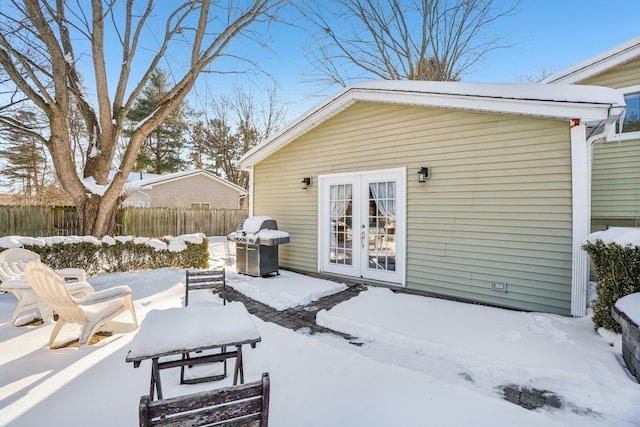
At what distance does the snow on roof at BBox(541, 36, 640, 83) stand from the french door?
153 inches

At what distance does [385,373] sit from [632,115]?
648cm

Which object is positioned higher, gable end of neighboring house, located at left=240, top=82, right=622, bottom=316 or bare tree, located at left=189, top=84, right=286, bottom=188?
bare tree, located at left=189, top=84, right=286, bottom=188

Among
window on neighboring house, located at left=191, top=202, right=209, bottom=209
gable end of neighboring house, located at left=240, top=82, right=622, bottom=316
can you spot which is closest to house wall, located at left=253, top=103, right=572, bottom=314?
gable end of neighboring house, located at left=240, top=82, right=622, bottom=316

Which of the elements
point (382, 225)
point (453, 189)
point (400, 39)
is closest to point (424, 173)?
point (453, 189)

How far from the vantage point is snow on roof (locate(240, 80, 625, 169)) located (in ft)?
11.9

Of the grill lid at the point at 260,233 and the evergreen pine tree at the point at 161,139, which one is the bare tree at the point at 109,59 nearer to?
the grill lid at the point at 260,233

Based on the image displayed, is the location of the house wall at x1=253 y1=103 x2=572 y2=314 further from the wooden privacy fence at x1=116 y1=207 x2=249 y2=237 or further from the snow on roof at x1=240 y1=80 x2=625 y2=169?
the wooden privacy fence at x1=116 y1=207 x2=249 y2=237

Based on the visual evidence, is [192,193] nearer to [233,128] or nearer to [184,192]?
[184,192]

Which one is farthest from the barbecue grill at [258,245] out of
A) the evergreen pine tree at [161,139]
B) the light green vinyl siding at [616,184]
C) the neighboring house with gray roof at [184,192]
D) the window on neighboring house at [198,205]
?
the evergreen pine tree at [161,139]

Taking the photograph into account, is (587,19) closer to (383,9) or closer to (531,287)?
(383,9)

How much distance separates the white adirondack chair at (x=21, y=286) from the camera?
3746 mm

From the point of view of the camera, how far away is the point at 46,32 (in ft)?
21.6

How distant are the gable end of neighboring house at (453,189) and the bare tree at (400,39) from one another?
636 centimetres

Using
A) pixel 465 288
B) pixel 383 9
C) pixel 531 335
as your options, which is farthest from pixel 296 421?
pixel 383 9
